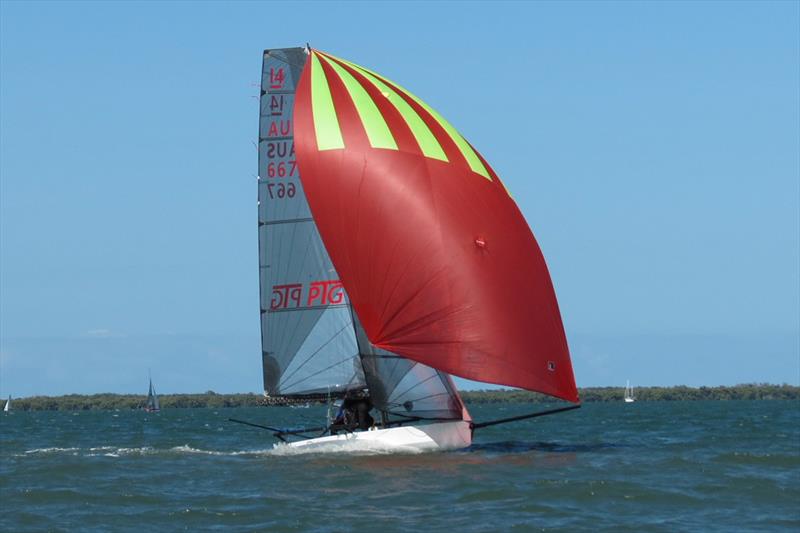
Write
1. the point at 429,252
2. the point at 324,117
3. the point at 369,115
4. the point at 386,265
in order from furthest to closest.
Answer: the point at 324,117
the point at 369,115
the point at 386,265
the point at 429,252

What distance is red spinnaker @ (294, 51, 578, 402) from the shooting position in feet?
89.1

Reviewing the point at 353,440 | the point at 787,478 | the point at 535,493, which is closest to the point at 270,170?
the point at 353,440

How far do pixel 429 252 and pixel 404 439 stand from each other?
3.87 m

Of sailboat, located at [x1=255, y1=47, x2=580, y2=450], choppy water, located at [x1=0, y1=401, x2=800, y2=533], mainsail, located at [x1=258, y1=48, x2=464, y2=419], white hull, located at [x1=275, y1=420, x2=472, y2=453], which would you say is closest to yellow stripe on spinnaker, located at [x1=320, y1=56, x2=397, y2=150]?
sailboat, located at [x1=255, y1=47, x2=580, y2=450]

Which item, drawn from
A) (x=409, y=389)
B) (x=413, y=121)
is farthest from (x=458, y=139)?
(x=409, y=389)

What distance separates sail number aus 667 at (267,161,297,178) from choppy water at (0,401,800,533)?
619cm

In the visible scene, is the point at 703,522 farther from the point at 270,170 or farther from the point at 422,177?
the point at 270,170

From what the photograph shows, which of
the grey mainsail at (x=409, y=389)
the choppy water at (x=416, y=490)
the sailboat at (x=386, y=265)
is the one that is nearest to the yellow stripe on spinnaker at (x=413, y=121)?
the sailboat at (x=386, y=265)

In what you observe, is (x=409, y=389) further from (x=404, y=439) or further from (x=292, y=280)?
(x=292, y=280)

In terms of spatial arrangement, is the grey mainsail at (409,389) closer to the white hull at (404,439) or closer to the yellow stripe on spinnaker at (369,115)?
the white hull at (404,439)

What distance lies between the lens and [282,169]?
1178 inches

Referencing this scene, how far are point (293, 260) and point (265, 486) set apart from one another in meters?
6.64

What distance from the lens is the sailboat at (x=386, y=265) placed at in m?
27.2

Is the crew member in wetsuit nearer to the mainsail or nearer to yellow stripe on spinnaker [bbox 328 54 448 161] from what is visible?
the mainsail
